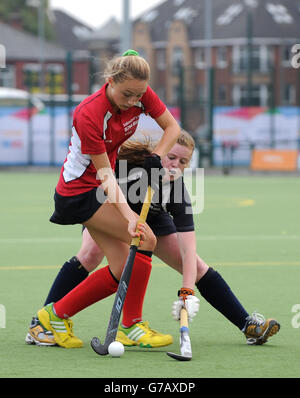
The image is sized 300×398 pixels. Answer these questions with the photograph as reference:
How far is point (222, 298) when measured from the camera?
5.86 m

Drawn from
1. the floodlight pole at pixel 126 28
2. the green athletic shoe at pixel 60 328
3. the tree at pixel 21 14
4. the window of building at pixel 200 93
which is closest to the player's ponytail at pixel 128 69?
the green athletic shoe at pixel 60 328

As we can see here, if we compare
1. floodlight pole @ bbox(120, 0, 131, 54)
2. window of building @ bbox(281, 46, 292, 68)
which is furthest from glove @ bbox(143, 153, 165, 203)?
window of building @ bbox(281, 46, 292, 68)

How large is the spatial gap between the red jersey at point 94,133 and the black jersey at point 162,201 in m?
0.24

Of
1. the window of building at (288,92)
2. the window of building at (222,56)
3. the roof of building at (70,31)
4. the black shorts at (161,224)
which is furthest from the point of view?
the roof of building at (70,31)

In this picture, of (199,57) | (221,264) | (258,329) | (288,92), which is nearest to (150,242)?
(258,329)

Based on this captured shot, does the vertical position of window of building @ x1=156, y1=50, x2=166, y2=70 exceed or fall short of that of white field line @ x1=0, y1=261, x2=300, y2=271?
it exceeds it

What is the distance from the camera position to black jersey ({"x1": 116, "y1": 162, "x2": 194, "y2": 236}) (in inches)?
228

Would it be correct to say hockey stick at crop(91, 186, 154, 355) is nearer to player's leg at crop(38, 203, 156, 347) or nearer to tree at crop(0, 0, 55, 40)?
player's leg at crop(38, 203, 156, 347)

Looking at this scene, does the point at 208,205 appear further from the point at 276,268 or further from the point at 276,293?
the point at 276,293

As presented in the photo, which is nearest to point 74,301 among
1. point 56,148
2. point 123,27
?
point 123,27

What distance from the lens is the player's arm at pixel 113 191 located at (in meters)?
5.34

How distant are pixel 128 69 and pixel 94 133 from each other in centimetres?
38

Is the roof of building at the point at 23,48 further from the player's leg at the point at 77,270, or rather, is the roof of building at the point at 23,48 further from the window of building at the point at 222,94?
the player's leg at the point at 77,270

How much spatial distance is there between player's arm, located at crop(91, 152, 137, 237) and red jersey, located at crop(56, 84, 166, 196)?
85 mm
